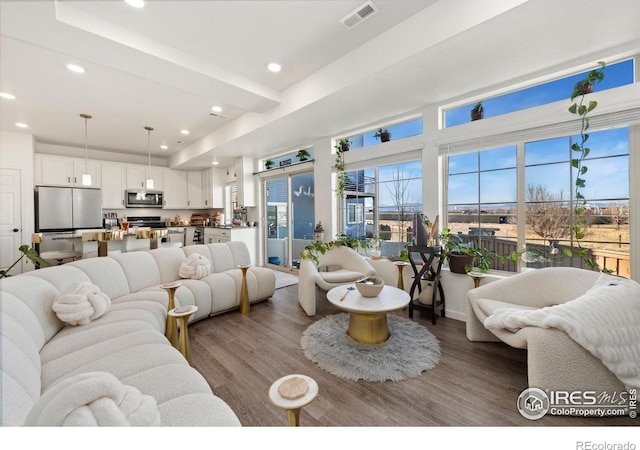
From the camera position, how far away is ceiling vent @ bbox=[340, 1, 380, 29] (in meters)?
2.02

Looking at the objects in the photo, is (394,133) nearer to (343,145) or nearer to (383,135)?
(383,135)

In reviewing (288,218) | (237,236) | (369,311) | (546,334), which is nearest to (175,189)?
(237,236)

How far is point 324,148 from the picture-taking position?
4473 millimetres

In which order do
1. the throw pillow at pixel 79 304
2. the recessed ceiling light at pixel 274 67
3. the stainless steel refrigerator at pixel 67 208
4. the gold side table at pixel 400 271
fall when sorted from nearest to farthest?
the throw pillow at pixel 79 304 → the recessed ceiling light at pixel 274 67 → the gold side table at pixel 400 271 → the stainless steel refrigerator at pixel 67 208

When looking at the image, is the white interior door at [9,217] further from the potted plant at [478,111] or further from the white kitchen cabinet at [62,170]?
the potted plant at [478,111]

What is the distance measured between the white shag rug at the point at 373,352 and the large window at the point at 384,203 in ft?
4.76

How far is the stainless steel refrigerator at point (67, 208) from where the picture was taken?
4.80 meters

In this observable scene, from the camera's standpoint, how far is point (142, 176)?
20.6ft

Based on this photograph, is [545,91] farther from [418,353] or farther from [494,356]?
[418,353]

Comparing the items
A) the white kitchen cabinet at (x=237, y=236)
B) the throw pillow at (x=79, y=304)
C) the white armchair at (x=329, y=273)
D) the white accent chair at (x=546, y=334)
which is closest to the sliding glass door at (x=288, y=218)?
the white kitchen cabinet at (x=237, y=236)

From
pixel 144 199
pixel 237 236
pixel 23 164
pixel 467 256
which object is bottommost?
pixel 467 256

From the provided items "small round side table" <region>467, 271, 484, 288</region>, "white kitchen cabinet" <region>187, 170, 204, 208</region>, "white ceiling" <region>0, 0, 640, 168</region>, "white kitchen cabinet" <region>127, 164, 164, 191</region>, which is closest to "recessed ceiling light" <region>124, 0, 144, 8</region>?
"white ceiling" <region>0, 0, 640, 168</region>

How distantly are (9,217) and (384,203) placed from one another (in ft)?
21.2

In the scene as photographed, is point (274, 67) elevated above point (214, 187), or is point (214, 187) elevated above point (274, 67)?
point (274, 67)
